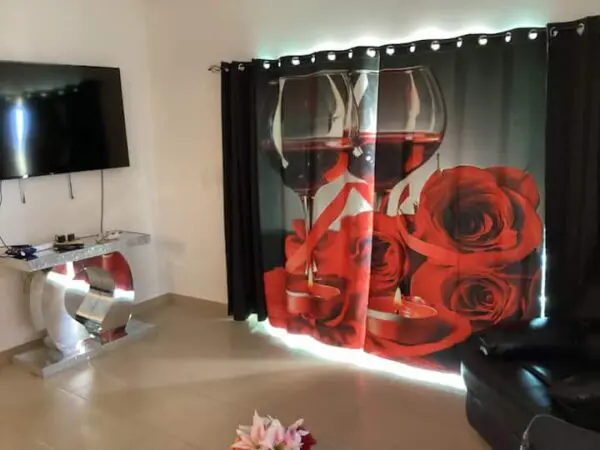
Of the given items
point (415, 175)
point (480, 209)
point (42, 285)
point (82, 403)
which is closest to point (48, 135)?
point (42, 285)

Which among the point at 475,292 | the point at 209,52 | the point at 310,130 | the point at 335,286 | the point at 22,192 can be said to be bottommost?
the point at 335,286

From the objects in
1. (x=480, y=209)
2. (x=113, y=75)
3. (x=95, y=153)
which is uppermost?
(x=113, y=75)

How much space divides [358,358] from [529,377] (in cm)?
144

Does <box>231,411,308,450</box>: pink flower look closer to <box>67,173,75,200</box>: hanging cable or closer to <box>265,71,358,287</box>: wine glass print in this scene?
<box>265,71,358,287</box>: wine glass print

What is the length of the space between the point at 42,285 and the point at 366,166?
217cm

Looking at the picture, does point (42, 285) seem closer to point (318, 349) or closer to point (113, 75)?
point (113, 75)

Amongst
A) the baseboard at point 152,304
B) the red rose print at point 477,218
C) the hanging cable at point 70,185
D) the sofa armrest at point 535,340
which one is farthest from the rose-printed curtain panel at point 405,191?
the hanging cable at point 70,185

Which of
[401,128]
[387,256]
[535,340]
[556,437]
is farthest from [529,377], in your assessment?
[401,128]

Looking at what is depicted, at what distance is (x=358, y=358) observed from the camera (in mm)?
3705

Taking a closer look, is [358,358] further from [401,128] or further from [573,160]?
[573,160]

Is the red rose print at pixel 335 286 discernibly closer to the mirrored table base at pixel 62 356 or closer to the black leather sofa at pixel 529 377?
the black leather sofa at pixel 529 377

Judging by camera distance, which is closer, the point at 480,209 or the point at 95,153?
the point at 480,209

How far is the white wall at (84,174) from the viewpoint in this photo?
3.78 meters

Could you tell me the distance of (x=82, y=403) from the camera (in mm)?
3211
